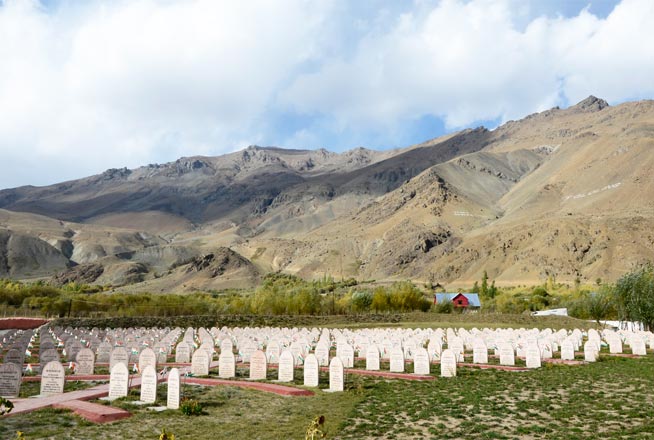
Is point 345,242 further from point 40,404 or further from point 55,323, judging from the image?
point 40,404

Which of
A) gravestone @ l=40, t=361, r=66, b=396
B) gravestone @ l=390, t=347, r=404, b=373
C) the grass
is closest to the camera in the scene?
the grass

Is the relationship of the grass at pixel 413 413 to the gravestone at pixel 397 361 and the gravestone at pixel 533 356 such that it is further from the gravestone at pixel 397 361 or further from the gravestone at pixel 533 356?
the gravestone at pixel 533 356

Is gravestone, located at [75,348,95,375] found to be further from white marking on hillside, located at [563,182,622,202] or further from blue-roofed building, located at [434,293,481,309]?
white marking on hillside, located at [563,182,622,202]

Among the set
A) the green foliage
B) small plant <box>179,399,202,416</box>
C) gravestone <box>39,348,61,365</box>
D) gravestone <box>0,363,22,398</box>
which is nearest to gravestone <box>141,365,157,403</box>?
small plant <box>179,399,202,416</box>

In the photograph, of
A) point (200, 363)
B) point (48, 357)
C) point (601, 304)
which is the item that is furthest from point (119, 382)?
point (601, 304)

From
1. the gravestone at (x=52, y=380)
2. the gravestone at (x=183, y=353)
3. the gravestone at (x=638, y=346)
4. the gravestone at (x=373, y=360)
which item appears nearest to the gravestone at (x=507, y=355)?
the gravestone at (x=373, y=360)

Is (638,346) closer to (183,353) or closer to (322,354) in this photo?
(322,354)

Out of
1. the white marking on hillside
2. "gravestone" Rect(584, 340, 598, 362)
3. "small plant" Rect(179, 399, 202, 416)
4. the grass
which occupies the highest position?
the white marking on hillside

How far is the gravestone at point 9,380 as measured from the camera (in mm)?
14109

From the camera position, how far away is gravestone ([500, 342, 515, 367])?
22094 millimetres

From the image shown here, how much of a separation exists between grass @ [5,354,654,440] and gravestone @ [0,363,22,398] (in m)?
2.63

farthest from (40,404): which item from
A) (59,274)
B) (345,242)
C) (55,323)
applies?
(59,274)

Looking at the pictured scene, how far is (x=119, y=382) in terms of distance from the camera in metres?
14.2

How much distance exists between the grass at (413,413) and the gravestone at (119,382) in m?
0.52
